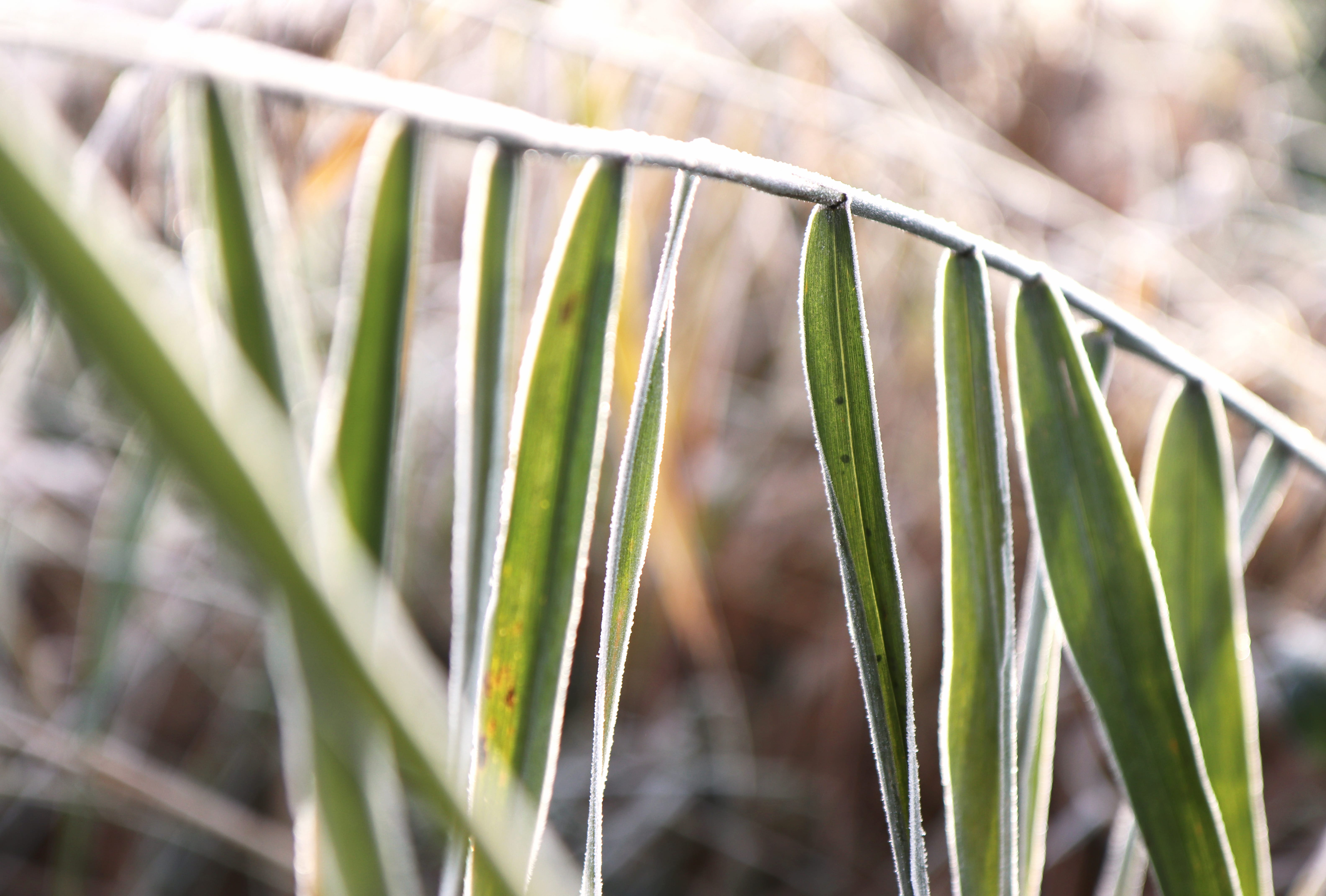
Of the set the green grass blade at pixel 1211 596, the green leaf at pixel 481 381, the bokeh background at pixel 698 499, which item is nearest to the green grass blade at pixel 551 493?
the green leaf at pixel 481 381

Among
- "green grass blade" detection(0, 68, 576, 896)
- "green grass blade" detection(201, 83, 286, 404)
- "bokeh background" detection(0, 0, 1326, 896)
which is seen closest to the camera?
"green grass blade" detection(0, 68, 576, 896)

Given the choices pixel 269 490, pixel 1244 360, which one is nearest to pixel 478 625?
pixel 269 490

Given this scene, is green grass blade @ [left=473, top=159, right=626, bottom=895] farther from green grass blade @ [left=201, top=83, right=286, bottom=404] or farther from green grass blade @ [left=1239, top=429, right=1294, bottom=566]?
green grass blade @ [left=1239, top=429, right=1294, bottom=566]

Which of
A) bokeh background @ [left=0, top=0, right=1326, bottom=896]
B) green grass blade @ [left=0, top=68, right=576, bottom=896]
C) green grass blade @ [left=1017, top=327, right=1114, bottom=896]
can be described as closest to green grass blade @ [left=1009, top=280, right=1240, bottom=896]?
green grass blade @ [left=1017, top=327, right=1114, bottom=896]

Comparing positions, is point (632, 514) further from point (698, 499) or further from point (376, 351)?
point (698, 499)

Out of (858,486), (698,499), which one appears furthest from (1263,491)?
(698,499)

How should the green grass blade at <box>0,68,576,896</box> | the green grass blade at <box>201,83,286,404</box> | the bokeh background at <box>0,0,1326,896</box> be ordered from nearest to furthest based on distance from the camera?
the green grass blade at <box>0,68,576,896</box> < the green grass blade at <box>201,83,286,404</box> < the bokeh background at <box>0,0,1326,896</box>

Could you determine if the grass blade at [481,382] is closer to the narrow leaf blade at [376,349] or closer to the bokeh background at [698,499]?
the narrow leaf blade at [376,349]
